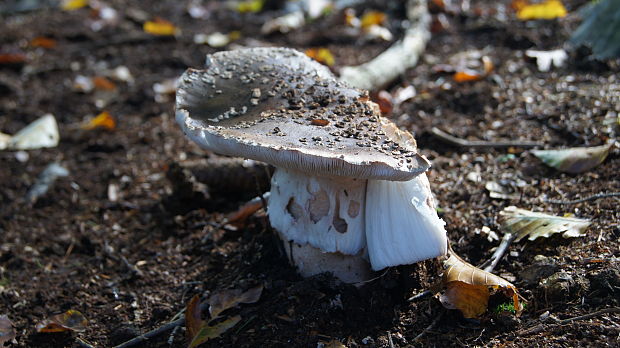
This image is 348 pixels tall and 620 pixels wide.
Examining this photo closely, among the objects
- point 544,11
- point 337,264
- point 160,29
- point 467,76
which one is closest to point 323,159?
point 337,264

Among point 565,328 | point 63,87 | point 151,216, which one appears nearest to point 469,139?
point 565,328

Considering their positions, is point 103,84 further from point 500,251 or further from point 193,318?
point 500,251

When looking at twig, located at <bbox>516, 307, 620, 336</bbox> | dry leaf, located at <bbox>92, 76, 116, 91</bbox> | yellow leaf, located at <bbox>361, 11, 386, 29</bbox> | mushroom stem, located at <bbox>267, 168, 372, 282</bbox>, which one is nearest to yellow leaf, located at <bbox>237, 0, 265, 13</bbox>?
yellow leaf, located at <bbox>361, 11, 386, 29</bbox>

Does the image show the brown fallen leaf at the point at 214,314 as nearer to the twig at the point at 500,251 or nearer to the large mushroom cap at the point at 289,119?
the large mushroom cap at the point at 289,119

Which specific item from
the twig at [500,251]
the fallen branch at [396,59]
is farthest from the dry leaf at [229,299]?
the fallen branch at [396,59]

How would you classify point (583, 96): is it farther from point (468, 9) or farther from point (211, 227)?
point (468, 9)
